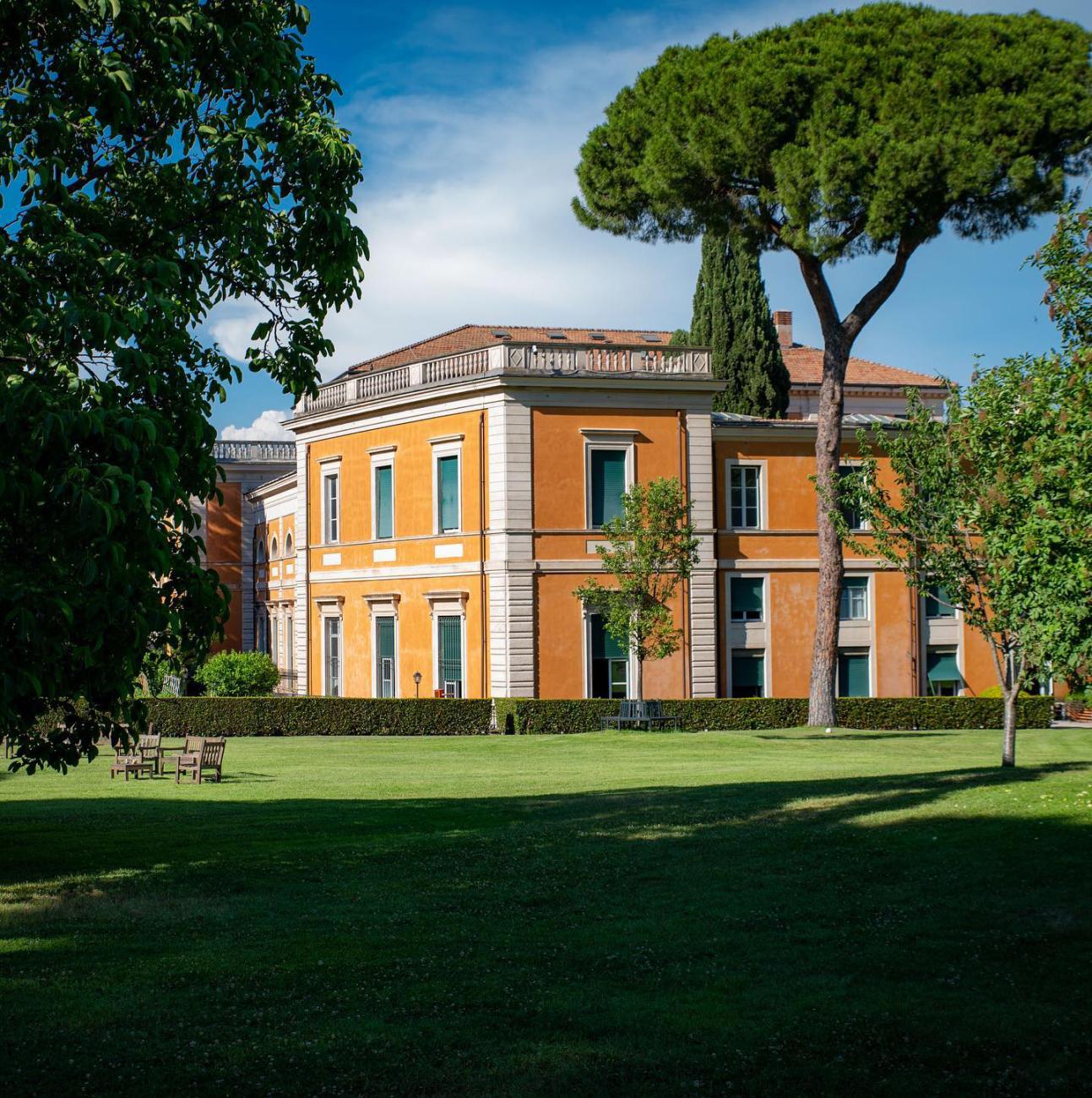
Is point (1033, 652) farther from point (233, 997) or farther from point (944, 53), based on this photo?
point (944, 53)

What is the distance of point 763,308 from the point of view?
4794 centimetres

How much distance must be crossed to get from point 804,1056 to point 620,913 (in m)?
3.40

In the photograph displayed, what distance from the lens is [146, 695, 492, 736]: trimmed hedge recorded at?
32531 millimetres

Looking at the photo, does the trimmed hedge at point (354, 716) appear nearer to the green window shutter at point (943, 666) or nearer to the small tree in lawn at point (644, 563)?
the small tree in lawn at point (644, 563)

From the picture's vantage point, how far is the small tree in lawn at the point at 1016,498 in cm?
1306

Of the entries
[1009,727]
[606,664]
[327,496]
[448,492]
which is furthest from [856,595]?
[1009,727]

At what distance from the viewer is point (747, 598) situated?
36.3 meters

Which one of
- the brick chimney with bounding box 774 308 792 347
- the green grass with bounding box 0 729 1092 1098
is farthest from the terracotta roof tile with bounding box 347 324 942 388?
the green grass with bounding box 0 729 1092 1098

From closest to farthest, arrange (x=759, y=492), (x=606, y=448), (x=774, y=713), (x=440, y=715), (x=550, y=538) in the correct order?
(x=440, y=715) → (x=774, y=713) → (x=550, y=538) → (x=606, y=448) → (x=759, y=492)

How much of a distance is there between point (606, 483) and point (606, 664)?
4713 mm

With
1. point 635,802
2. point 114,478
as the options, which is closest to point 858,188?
point 635,802

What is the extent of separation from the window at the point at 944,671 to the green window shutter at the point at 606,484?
10.3 m

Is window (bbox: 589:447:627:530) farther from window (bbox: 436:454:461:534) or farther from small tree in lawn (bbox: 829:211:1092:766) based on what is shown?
small tree in lawn (bbox: 829:211:1092:766)

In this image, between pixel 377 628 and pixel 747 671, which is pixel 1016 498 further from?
pixel 377 628
